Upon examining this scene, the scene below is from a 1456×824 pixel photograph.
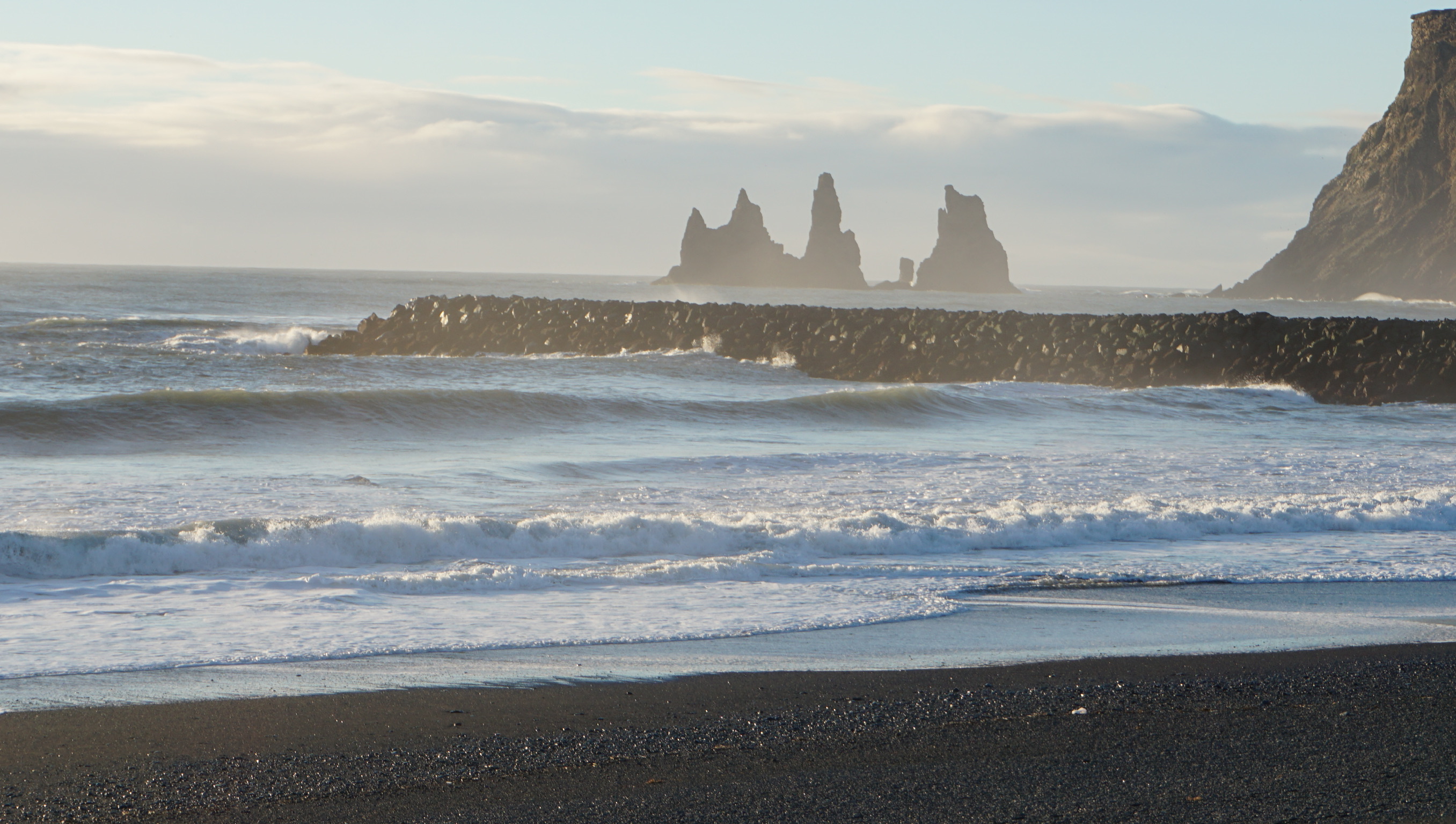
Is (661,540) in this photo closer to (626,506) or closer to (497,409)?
(626,506)

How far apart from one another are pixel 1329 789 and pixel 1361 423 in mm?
18276

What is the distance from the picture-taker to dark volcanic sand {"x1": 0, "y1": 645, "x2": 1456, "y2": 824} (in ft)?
12.1

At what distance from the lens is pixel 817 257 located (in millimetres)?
161625

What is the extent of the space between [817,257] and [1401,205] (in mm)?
70756

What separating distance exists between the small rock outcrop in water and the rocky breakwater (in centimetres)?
12280

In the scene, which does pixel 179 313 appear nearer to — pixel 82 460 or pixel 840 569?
pixel 82 460

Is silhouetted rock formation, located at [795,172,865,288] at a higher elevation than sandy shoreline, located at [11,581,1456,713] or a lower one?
higher

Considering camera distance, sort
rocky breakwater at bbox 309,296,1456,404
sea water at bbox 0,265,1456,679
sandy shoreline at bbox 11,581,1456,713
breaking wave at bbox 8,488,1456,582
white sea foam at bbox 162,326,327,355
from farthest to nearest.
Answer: white sea foam at bbox 162,326,327,355, rocky breakwater at bbox 309,296,1456,404, breaking wave at bbox 8,488,1456,582, sea water at bbox 0,265,1456,679, sandy shoreline at bbox 11,581,1456,713

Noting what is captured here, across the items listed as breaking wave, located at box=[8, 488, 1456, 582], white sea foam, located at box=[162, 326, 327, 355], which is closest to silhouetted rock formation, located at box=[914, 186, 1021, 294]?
white sea foam, located at box=[162, 326, 327, 355]

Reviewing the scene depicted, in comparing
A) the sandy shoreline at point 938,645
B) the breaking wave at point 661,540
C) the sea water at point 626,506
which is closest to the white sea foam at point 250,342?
the sea water at point 626,506

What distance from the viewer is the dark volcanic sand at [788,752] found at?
3682 mm

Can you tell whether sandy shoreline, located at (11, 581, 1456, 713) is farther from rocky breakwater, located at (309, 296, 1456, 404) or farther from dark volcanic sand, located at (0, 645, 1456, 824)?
rocky breakwater, located at (309, 296, 1456, 404)

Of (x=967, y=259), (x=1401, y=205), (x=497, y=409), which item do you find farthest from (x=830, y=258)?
(x=497, y=409)

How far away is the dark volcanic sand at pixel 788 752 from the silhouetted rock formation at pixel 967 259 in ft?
516
